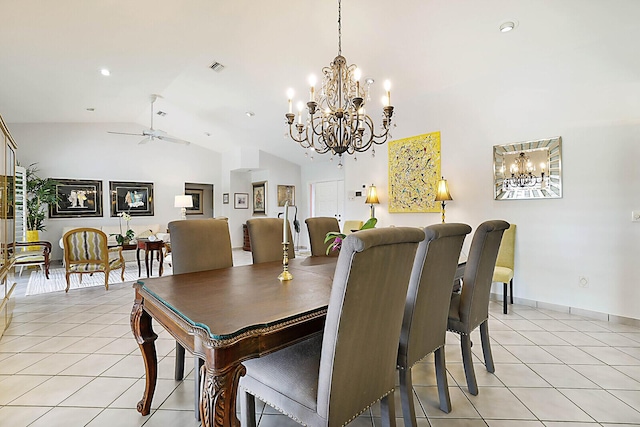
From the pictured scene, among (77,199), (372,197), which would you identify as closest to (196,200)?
(77,199)

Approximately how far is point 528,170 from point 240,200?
6.97 metres

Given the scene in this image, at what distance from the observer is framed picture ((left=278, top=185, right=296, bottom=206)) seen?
8414 mm

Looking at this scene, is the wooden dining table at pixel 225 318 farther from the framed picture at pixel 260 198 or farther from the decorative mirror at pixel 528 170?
the framed picture at pixel 260 198

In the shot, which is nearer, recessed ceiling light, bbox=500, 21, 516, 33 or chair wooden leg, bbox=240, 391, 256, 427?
chair wooden leg, bbox=240, 391, 256, 427

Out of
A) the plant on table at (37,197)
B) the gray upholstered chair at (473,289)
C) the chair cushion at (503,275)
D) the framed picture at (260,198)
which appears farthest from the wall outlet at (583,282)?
the plant on table at (37,197)

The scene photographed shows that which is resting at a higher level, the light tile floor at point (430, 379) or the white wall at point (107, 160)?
the white wall at point (107, 160)

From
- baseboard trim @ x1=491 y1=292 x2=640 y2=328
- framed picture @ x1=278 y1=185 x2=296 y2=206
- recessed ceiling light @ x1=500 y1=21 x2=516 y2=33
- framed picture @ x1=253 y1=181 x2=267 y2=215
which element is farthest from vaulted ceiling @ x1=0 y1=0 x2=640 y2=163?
framed picture @ x1=253 y1=181 x2=267 y2=215

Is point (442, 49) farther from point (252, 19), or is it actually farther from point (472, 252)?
point (472, 252)

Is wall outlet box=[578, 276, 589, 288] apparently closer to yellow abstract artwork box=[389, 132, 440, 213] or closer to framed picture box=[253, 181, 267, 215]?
yellow abstract artwork box=[389, 132, 440, 213]

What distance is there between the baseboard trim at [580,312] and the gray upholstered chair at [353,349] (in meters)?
3.11

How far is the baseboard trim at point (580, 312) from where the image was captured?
2996 millimetres

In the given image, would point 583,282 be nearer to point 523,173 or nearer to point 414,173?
point 523,173

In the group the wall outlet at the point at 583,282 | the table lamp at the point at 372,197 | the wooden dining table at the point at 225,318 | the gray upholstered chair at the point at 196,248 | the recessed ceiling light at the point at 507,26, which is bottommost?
the wall outlet at the point at 583,282

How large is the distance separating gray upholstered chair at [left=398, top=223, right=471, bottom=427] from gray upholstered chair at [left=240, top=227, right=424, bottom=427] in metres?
0.21
